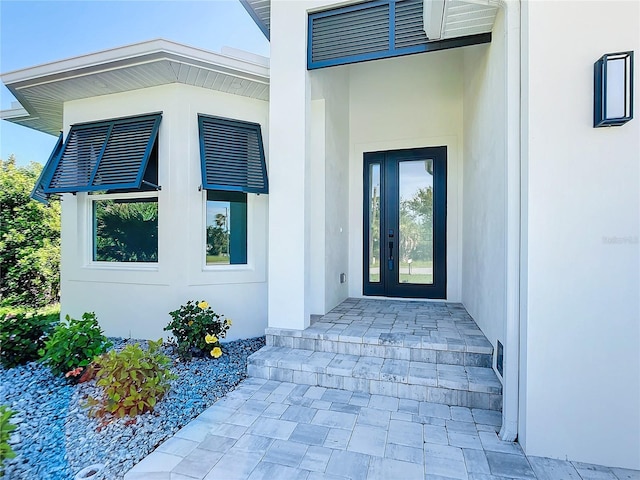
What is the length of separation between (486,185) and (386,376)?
2286 mm

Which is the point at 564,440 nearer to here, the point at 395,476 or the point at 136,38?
the point at 395,476

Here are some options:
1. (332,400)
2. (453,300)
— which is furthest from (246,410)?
(453,300)

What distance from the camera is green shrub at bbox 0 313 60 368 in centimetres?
384

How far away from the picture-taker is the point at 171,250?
472cm

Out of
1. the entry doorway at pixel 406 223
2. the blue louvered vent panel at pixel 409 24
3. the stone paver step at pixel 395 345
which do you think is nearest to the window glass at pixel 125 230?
the stone paver step at pixel 395 345

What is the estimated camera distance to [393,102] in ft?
18.7

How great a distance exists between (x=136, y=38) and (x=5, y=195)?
591 cm

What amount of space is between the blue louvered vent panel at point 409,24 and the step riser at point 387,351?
10.9ft

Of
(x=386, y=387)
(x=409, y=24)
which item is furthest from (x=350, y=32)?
(x=386, y=387)

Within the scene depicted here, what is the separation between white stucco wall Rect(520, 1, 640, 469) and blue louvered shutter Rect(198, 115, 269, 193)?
356 centimetres

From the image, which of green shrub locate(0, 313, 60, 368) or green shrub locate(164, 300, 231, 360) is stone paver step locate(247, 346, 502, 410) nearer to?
green shrub locate(164, 300, 231, 360)

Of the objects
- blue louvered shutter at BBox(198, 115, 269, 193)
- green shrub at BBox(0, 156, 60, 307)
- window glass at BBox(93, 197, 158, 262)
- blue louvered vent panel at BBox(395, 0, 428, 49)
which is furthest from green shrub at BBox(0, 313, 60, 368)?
blue louvered vent panel at BBox(395, 0, 428, 49)

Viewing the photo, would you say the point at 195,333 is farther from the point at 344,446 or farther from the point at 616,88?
the point at 616,88

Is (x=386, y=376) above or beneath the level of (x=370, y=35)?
beneath
